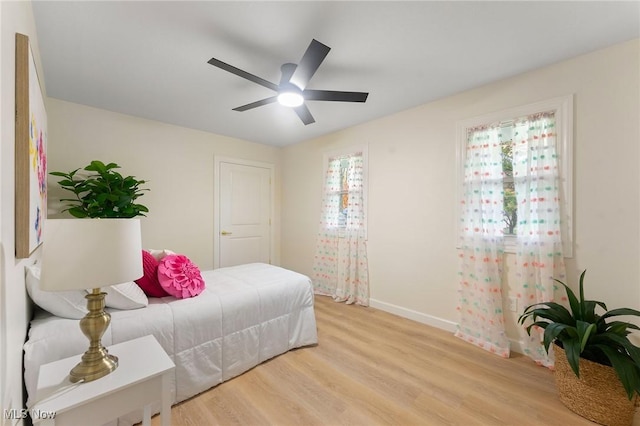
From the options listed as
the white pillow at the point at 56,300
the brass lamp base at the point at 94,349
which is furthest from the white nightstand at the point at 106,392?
the white pillow at the point at 56,300

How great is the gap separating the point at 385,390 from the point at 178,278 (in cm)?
165

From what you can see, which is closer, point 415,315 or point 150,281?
point 150,281

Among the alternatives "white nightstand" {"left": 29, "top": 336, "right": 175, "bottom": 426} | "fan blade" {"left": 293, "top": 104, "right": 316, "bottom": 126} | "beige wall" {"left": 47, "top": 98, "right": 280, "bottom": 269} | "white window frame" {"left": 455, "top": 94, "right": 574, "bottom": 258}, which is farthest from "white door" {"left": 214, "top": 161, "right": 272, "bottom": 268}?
"white window frame" {"left": 455, "top": 94, "right": 574, "bottom": 258}

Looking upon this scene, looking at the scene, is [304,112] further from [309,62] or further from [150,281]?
[150,281]

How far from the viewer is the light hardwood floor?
5.05 feet

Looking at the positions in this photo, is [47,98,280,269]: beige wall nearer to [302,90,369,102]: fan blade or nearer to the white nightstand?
[302,90,369,102]: fan blade

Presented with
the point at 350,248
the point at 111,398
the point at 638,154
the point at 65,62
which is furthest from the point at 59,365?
the point at 638,154

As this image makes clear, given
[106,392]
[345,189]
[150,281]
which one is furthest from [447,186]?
[106,392]

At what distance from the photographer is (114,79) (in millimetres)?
2303

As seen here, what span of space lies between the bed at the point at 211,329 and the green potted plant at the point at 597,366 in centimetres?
177

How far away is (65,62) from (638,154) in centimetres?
431

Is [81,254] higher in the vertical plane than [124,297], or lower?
higher

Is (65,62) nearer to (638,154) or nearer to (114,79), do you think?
(114,79)

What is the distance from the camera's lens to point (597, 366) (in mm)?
1507
